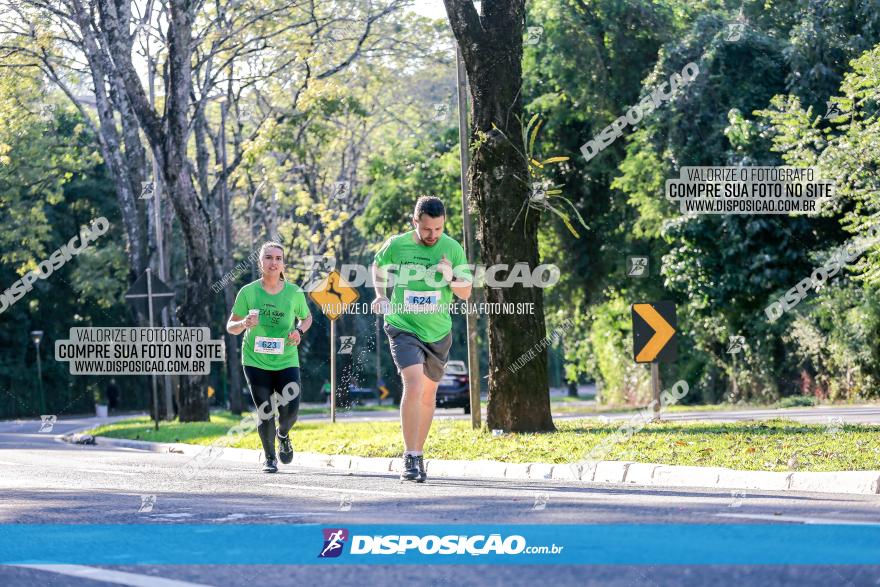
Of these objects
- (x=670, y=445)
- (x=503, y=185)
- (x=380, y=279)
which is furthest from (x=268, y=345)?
(x=503, y=185)

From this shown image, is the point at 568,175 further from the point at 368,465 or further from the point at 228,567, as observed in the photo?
the point at 228,567

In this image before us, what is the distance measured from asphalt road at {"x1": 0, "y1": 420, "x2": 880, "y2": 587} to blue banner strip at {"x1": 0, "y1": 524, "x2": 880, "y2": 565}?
0.63ft

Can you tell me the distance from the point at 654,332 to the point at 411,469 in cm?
737

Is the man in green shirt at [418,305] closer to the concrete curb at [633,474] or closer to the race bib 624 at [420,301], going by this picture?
the race bib 624 at [420,301]

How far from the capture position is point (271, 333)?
13.1m

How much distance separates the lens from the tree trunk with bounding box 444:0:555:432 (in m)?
16.5

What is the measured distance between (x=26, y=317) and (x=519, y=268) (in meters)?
44.6

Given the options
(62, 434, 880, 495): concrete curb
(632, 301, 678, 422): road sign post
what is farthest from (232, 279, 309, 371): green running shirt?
(632, 301, 678, 422): road sign post

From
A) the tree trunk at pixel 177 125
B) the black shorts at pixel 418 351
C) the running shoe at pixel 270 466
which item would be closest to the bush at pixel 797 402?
the tree trunk at pixel 177 125

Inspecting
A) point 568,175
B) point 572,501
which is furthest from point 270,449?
point 568,175

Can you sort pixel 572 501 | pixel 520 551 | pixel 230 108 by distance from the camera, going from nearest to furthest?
1. pixel 520 551
2. pixel 572 501
3. pixel 230 108

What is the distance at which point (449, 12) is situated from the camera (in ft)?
54.4

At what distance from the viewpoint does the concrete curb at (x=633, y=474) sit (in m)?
10.6

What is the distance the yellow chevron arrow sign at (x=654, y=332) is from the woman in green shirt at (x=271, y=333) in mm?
5892
